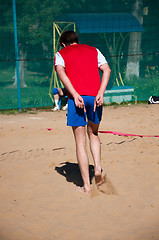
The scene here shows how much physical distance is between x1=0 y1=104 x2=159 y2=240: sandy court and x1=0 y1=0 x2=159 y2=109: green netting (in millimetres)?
4019

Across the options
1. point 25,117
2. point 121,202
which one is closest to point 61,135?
point 25,117

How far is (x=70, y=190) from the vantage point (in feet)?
13.0

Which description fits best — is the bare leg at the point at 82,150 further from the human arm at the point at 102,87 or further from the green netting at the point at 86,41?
the green netting at the point at 86,41

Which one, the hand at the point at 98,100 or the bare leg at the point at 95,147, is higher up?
the hand at the point at 98,100

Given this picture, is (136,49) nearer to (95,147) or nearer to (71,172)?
(71,172)

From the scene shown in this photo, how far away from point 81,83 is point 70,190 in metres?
1.29

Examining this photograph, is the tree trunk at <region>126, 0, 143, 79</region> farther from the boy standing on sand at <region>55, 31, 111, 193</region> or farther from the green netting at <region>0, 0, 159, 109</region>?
the boy standing on sand at <region>55, 31, 111, 193</region>

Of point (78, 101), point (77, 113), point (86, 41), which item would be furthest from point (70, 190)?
point (86, 41)

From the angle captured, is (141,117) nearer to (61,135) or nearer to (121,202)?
(61,135)

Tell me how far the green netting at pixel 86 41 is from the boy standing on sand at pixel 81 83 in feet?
21.1

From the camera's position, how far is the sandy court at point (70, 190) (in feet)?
10.1

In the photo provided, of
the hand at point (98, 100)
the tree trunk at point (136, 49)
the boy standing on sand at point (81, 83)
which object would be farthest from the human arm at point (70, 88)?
the tree trunk at point (136, 49)

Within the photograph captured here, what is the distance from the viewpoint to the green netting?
34.6ft

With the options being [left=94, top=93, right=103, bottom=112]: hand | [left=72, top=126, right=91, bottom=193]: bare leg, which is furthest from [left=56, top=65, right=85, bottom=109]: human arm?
[left=72, top=126, right=91, bottom=193]: bare leg
